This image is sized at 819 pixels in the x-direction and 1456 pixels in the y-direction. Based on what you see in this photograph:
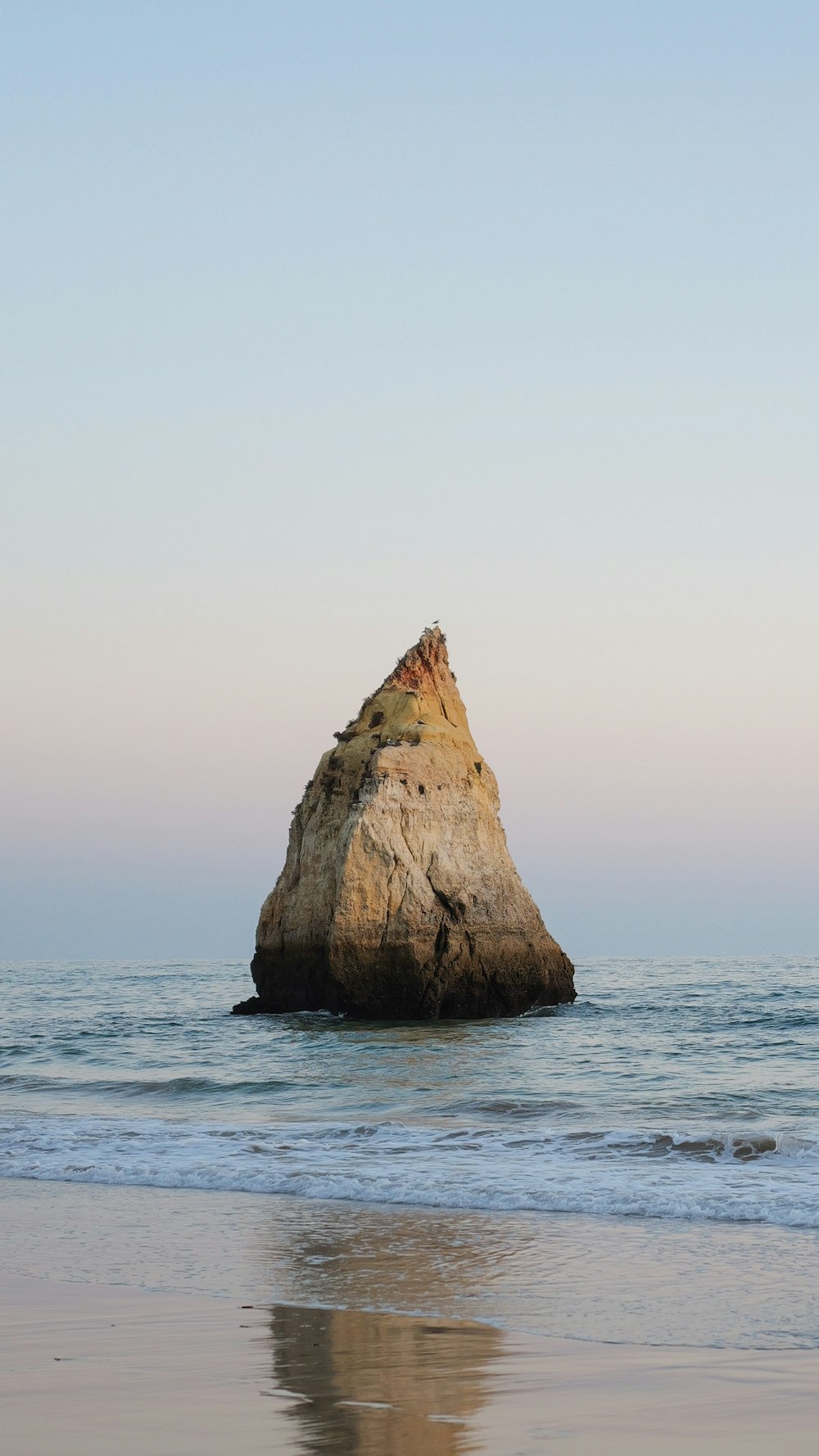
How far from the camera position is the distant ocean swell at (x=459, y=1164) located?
410 inches

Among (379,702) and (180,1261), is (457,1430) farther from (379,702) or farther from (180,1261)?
(379,702)

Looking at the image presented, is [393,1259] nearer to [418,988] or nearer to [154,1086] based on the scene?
[154,1086]

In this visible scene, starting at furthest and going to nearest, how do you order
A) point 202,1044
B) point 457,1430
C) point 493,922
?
point 493,922 → point 202,1044 → point 457,1430

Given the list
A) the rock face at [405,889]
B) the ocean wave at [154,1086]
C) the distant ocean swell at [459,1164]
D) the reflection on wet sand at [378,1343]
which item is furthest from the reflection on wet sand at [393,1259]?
the rock face at [405,889]

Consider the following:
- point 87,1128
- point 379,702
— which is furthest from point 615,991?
point 87,1128

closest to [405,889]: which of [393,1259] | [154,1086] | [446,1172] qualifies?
[154,1086]

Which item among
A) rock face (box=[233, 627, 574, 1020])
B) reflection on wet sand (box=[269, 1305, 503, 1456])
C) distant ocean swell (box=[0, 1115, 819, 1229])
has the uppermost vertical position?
rock face (box=[233, 627, 574, 1020])

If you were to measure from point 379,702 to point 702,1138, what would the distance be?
18638 millimetres

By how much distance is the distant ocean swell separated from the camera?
10.4 metres

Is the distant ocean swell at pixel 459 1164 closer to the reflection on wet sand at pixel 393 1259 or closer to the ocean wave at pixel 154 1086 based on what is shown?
the reflection on wet sand at pixel 393 1259

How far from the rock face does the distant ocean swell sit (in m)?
12.1

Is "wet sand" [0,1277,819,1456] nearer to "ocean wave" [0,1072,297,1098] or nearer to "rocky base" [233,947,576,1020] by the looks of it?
"ocean wave" [0,1072,297,1098]

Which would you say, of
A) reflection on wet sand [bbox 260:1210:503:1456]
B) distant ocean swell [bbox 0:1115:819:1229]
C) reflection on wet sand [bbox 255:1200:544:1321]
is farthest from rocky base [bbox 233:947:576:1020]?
reflection on wet sand [bbox 260:1210:503:1456]

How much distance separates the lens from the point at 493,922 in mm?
27844
